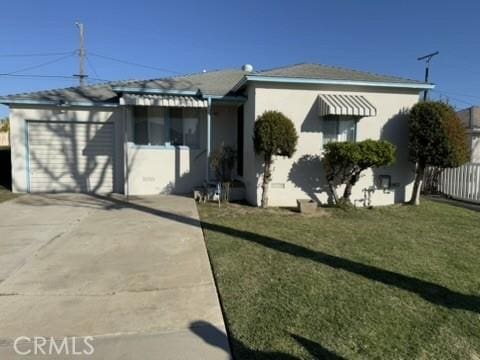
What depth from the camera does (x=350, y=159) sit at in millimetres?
8508

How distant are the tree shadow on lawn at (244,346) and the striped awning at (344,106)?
22.5 feet

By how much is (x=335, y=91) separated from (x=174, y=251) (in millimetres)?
6713

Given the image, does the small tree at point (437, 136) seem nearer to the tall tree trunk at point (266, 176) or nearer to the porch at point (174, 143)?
the tall tree trunk at point (266, 176)

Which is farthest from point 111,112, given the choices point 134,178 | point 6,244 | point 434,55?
point 434,55

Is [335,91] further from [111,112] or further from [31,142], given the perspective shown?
[31,142]

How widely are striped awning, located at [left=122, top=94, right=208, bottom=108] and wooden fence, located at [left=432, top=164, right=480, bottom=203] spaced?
8.84m

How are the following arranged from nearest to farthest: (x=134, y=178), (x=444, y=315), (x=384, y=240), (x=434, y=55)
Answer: (x=444, y=315), (x=384, y=240), (x=134, y=178), (x=434, y=55)

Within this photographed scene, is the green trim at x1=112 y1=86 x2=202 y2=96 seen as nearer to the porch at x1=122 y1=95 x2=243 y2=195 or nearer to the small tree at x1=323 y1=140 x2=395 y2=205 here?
the porch at x1=122 y1=95 x2=243 y2=195

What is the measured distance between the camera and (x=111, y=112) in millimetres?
11781

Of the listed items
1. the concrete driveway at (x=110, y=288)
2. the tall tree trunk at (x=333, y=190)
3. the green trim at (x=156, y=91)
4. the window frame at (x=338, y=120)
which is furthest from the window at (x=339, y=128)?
the concrete driveway at (x=110, y=288)

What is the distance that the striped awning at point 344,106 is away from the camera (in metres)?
8.80

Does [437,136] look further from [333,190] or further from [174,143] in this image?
[174,143]

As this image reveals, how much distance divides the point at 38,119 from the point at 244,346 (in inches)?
461

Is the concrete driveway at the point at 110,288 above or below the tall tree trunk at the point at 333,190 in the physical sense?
below
